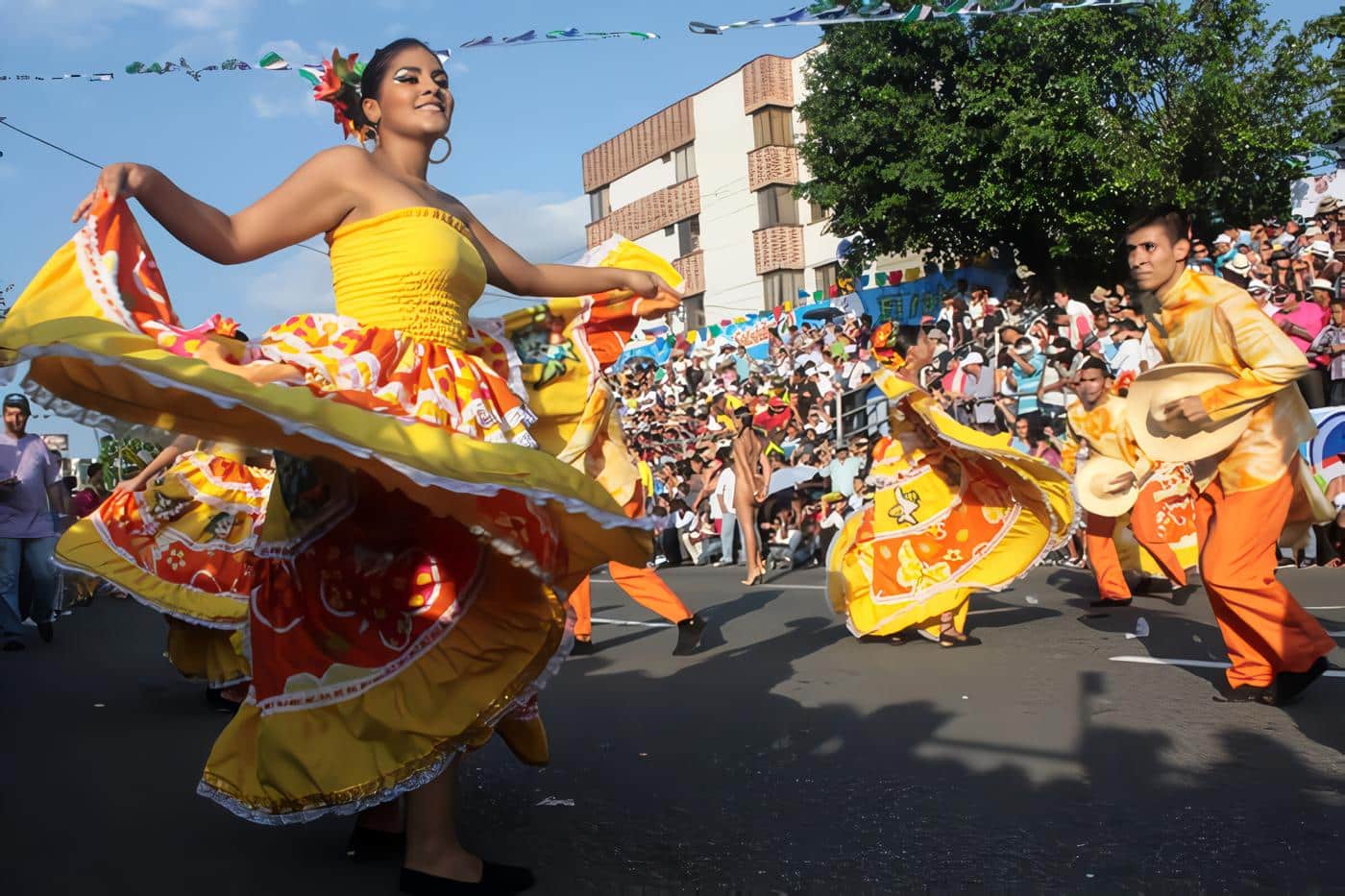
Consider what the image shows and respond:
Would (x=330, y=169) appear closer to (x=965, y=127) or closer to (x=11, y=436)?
(x=11, y=436)


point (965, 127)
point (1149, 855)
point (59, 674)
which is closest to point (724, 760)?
point (1149, 855)

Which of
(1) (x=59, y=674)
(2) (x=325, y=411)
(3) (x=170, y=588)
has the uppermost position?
(2) (x=325, y=411)

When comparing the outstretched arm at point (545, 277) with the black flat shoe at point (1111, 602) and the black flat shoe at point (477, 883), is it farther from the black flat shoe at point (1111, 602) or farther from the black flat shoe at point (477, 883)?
the black flat shoe at point (1111, 602)

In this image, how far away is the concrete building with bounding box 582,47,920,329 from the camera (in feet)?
133

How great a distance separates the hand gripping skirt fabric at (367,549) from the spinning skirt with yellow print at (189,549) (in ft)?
11.0

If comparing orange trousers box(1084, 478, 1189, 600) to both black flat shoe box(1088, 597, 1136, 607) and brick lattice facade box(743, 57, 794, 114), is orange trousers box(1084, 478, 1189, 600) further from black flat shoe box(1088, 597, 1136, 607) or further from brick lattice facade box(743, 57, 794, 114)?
brick lattice facade box(743, 57, 794, 114)

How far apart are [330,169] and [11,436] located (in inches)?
298

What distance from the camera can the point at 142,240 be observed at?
3.28 m

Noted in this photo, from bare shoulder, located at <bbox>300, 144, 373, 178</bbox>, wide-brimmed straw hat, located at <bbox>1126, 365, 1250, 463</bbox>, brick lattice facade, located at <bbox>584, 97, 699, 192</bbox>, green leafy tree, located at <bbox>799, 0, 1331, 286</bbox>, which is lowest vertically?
wide-brimmed straw hat, located at <bbox>1126, 365, 1250, 463</bbox>

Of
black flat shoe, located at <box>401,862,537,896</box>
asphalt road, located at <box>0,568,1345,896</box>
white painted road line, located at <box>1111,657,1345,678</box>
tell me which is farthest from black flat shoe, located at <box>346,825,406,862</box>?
white painted road line, located at <box>1111,657,1345,678</box>

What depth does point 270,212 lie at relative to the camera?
356cm

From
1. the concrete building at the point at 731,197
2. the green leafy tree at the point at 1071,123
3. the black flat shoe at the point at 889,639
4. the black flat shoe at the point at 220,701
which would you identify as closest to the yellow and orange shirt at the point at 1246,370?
the black flat shoe at the point at 889,639

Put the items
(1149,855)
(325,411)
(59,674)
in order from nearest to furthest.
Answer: (325,411) < (1149,855) < (59,674)

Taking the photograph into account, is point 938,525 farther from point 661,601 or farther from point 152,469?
point 152,469
